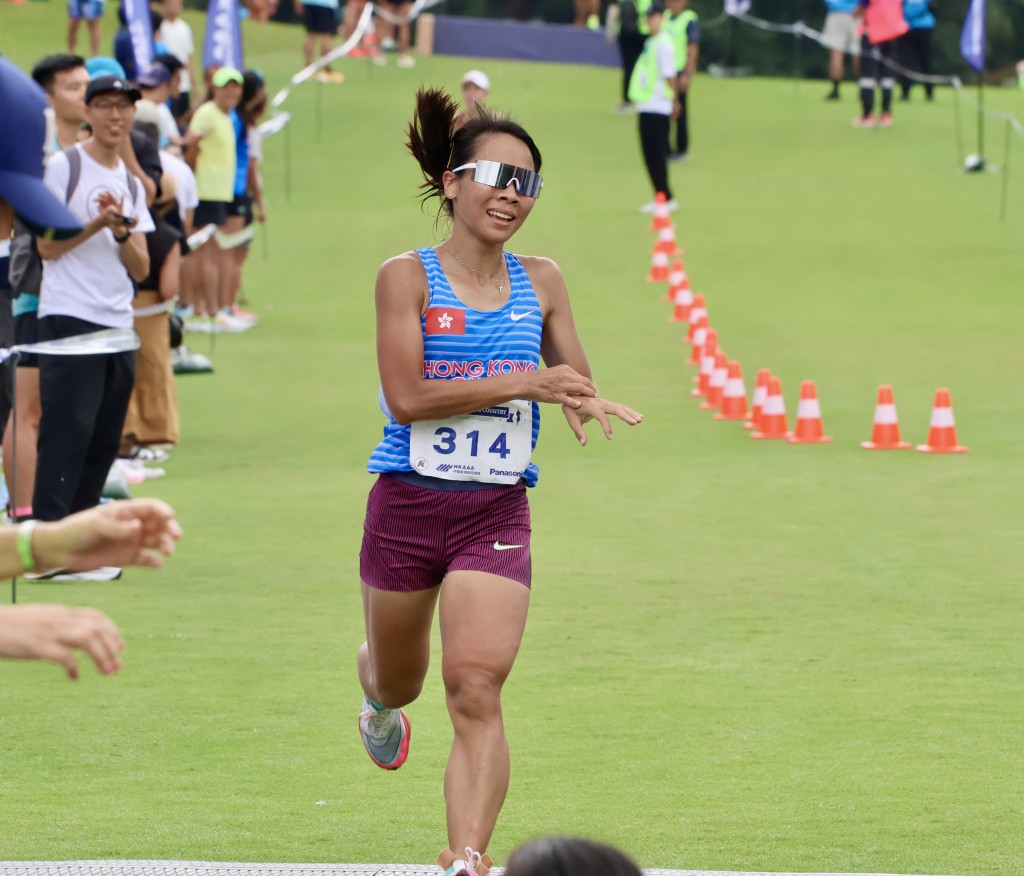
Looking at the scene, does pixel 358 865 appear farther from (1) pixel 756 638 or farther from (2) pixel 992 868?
(1) pixel 756 638

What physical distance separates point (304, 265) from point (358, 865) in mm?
17750

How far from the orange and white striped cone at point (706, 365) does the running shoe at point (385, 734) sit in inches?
366

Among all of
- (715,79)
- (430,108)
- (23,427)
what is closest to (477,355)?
(430,108)

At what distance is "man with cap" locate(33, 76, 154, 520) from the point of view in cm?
927

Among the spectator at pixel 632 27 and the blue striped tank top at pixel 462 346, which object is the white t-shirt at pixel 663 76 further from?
the blue striped tank top at pixel 462 346

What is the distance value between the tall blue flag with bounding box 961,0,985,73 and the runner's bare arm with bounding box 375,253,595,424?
20.9 meters

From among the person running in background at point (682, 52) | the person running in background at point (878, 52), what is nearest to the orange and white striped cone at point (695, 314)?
the person running in background at point (682, 52)

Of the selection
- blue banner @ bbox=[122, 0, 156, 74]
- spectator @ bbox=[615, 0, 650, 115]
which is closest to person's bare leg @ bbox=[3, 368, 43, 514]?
blue banner @ bbox=[122, 0, 156, 74]

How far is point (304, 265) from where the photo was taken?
22859 millimetres

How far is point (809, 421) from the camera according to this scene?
1388 cm

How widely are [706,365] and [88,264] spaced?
711 centimetres

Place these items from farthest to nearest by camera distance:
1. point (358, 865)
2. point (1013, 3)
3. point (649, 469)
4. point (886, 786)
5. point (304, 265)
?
point (1013, 3), point (304, 265), point (649, 469), point (886, 786), point (358, 865)

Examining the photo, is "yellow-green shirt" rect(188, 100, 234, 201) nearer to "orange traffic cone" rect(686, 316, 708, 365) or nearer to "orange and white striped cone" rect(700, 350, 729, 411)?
"orange traffic cone" rect(686, 316, 708, 365)

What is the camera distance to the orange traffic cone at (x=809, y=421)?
544 inches
